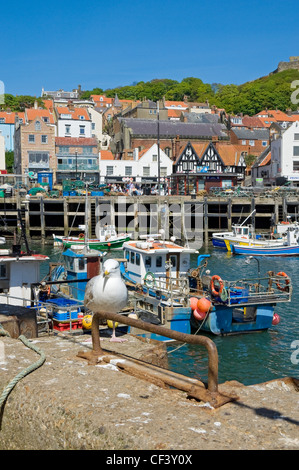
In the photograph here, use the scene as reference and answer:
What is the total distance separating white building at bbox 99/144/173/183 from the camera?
216 feet

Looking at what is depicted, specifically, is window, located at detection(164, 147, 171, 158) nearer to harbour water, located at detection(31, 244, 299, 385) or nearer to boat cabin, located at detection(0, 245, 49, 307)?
harbour water, located at detection(31, 244, 299, 385)

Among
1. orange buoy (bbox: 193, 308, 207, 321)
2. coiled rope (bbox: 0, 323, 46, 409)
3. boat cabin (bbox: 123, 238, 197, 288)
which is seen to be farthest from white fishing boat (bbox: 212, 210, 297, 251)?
coiled rope (bbox: 0, 323, 46, 409)

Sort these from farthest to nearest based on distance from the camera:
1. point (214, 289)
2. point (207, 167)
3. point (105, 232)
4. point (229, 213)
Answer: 1. point (207, 167)
2. point (229, 213)
3. point (105, 232)
4. point (214, 289)

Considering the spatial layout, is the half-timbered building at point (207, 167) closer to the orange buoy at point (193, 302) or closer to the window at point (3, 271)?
the orange buoy at point (193, 302)

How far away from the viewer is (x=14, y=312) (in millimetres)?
8797

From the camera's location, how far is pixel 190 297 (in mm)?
19016

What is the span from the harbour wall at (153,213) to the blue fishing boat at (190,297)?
84.3 ft

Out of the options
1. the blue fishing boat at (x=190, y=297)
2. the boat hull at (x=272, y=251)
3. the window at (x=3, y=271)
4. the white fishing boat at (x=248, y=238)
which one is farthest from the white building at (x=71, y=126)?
the window at (x=3, y=271)

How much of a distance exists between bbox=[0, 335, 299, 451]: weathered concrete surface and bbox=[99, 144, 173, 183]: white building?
60483 mm

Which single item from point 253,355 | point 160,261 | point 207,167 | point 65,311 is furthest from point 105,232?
point 207,167

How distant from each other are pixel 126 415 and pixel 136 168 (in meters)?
62.3

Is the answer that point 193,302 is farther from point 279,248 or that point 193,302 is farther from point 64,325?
point 279,248

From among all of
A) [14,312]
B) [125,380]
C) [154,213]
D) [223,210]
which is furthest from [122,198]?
[125,380]

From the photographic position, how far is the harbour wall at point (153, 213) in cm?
Answer: 4784
